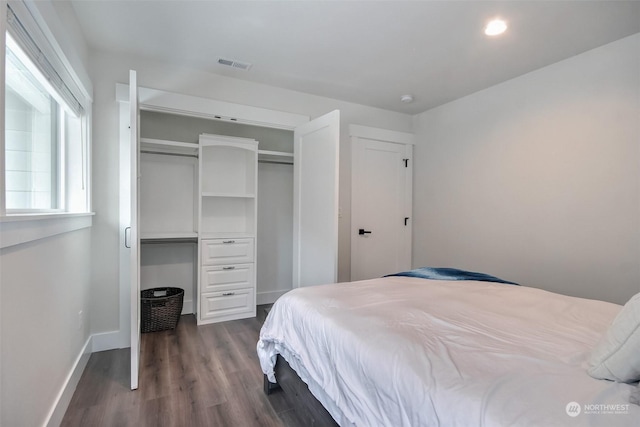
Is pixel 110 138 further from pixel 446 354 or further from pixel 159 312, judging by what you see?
pixel 446 354

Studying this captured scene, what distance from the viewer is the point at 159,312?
2965 millimetres

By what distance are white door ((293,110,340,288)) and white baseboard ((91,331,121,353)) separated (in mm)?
1677

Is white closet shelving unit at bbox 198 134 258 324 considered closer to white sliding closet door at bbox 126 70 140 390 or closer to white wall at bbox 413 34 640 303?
white sliding closet door at bbox 126 70 140 390

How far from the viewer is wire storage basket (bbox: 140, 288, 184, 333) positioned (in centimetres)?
294

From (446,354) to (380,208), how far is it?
9.89ft

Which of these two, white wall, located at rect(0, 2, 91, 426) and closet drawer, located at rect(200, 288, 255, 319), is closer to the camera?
white wall, located at rect(0, 2, 91, 426)

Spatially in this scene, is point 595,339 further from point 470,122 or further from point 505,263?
point 470,122

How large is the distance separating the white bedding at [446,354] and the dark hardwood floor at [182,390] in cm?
30

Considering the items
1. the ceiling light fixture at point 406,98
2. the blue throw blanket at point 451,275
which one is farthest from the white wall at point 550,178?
the blue throw blanket at point 451,275

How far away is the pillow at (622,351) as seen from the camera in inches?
31.1

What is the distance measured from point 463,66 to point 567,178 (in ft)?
4.32

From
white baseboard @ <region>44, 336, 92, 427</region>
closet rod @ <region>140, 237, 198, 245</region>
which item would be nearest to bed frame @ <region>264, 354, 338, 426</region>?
white baseboard @ <region>44, 336, 92, 427</region>

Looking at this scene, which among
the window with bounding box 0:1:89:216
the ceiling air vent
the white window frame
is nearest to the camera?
the white window frame

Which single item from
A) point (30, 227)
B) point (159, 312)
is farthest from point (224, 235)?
point (30, 227)
